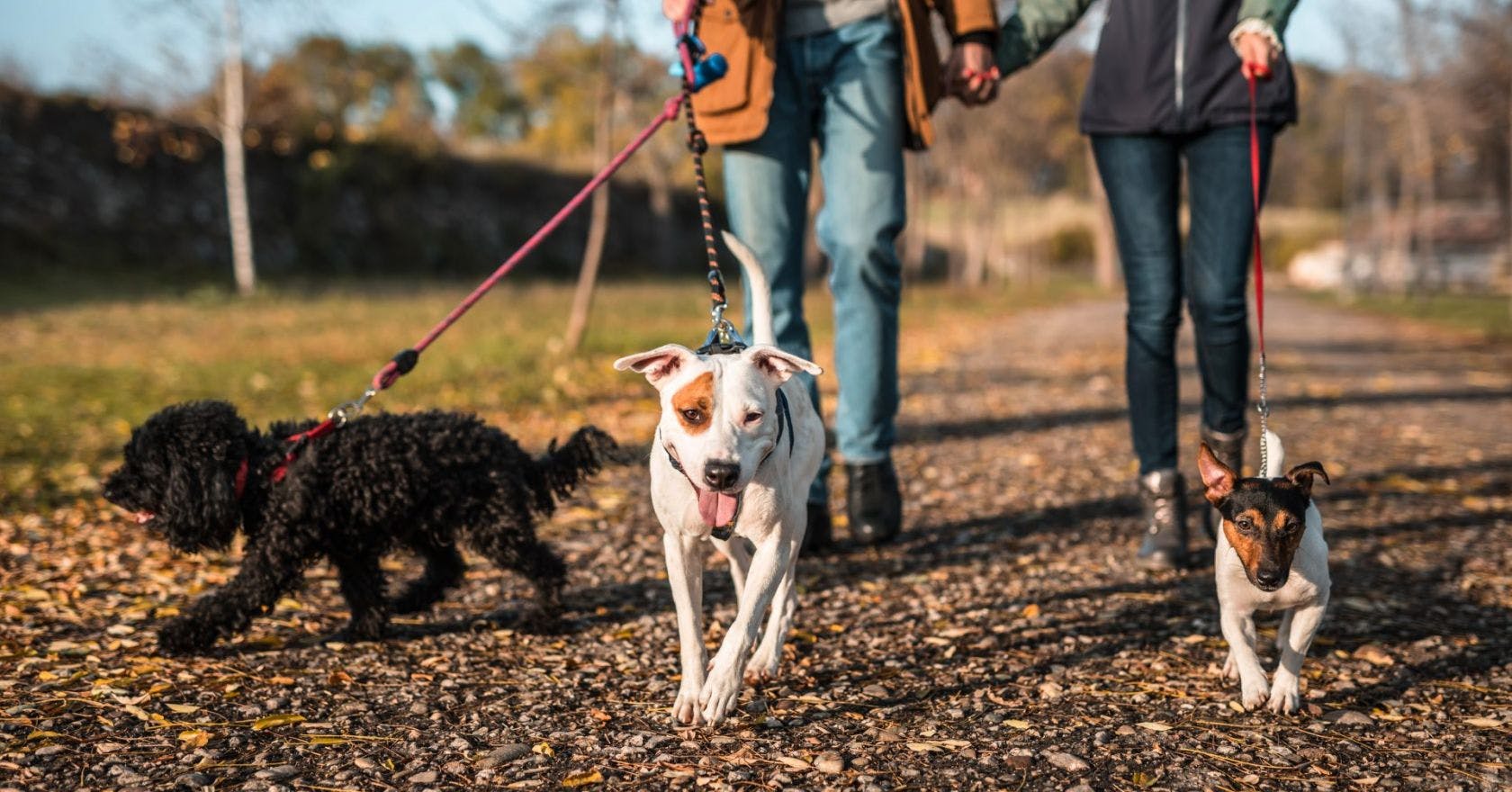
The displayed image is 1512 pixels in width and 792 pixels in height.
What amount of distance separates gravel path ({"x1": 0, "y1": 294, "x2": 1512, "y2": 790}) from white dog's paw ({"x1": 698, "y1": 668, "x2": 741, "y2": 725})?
0.25 feet

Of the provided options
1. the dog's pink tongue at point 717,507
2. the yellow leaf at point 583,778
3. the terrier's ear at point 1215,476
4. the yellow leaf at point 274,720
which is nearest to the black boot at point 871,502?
the terrier's ear at point 1215,476

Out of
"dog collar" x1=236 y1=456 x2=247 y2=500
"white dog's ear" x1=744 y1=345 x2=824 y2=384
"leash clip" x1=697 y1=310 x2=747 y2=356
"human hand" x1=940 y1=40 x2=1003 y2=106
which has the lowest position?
"dog collar" x1=236 y1=456 x2=247 y2=500

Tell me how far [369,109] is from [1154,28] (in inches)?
1335

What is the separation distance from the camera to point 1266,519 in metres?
2.78

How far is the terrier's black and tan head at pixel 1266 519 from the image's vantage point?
2.76m

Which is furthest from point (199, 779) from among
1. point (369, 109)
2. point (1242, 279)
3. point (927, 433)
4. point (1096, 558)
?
point (369, 109)

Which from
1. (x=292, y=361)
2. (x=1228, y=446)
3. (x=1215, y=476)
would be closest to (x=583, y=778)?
(x=1215, y=476)

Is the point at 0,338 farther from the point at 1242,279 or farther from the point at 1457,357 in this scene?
the point at 1457,357

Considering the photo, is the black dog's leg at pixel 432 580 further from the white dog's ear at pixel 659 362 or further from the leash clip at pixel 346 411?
the white dog's ear at pixel 659 362

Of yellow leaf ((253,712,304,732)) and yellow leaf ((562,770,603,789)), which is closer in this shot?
yellow leaf ((562,770,603,789))

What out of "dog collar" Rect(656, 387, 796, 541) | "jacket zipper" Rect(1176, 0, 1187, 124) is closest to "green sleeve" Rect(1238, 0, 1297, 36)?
"jacket zipper" Rect(1176, 0, 1187, 124)

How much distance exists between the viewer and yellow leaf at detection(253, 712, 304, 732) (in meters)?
2.90

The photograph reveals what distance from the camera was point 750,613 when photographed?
8.89 feet

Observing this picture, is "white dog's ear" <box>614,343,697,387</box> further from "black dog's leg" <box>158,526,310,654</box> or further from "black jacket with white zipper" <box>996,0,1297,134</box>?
"black jacket with white zipper" <box>996,0,1297,134</box>
